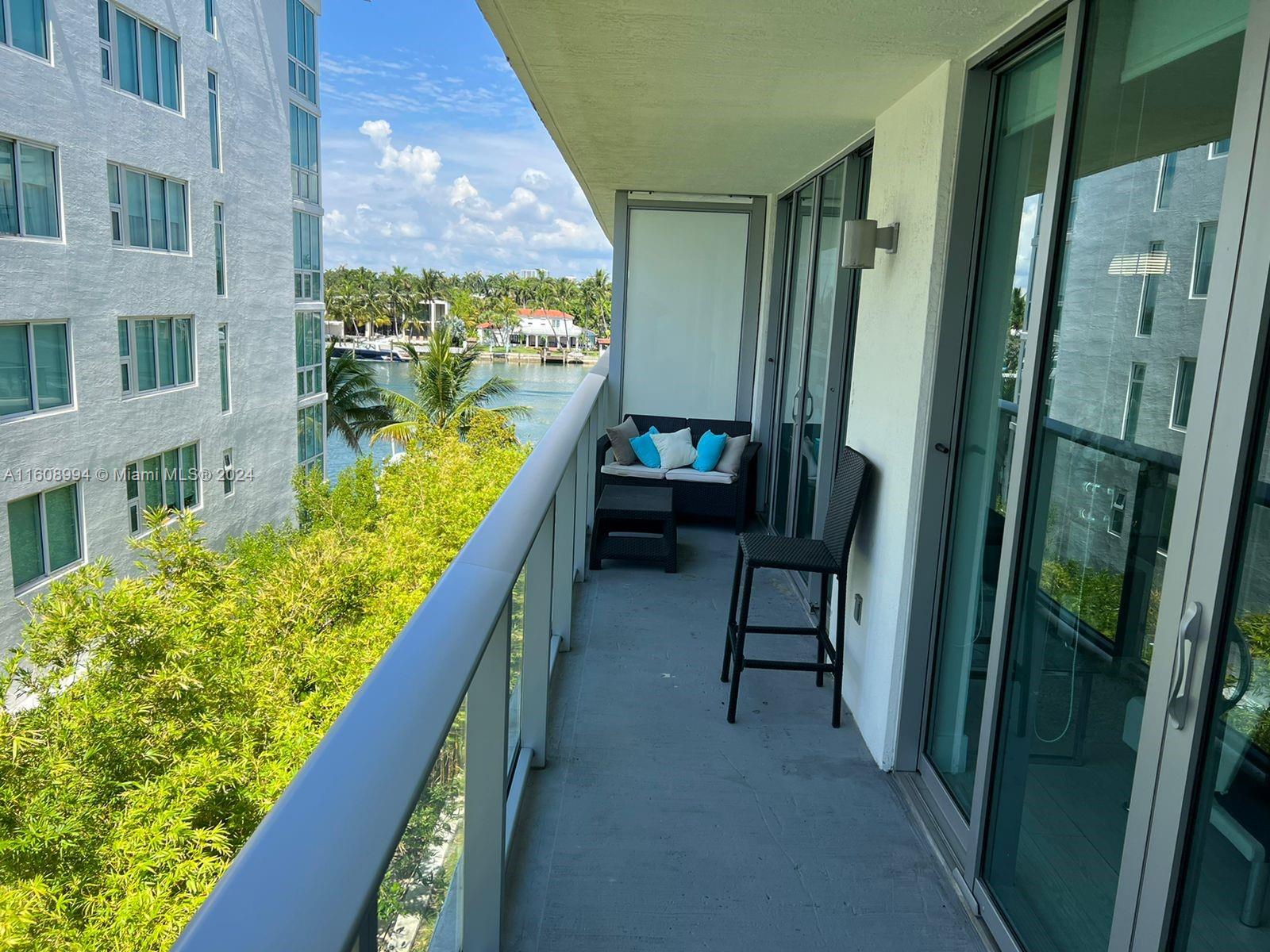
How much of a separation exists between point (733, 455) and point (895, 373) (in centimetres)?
359

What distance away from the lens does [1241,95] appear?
5.04ft

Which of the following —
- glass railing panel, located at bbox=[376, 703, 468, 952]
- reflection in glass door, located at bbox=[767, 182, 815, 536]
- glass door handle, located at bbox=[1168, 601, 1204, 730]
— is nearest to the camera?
glass railing panel, located at bbox=[376, 703, 468, 952]

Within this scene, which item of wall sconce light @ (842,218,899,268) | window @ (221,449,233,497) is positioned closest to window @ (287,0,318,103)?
window @ (221,449,233,497)

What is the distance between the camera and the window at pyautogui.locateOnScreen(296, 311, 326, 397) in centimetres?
3454

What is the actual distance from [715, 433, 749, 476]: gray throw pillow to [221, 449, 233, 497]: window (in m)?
26.4

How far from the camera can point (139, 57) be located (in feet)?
88.0

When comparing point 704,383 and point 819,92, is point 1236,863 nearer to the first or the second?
point 819,92

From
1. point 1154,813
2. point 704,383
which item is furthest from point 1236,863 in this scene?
point 704,383

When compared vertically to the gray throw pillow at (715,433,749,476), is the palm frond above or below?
below

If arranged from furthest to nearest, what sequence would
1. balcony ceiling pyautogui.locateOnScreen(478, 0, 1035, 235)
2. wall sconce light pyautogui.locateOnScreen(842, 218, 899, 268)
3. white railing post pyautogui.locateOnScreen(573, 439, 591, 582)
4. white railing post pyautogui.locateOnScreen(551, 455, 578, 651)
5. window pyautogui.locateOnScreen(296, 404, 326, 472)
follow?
window pyautogui.locateOnScreen(296, 404, 326, 472), white railing post pyautogui.locateOnScreen(573, 439, 591, 582), white railing post pyautogui.locateOnScreen(551, 455, 578, 651), wall sconce light pyautogui.locateOnScreen(842, 218, 899, 268), balcony ceiling pyautogui.locateOnScreen(478, 0, 1035, 235)

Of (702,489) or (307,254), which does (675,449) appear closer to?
(702,489)

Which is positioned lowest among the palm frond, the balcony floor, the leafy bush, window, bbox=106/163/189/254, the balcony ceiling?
the leafy bush

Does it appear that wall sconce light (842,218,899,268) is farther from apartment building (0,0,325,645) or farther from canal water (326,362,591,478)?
apartment building (0,0,325,645)

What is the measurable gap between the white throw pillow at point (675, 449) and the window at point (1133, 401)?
5.14m
